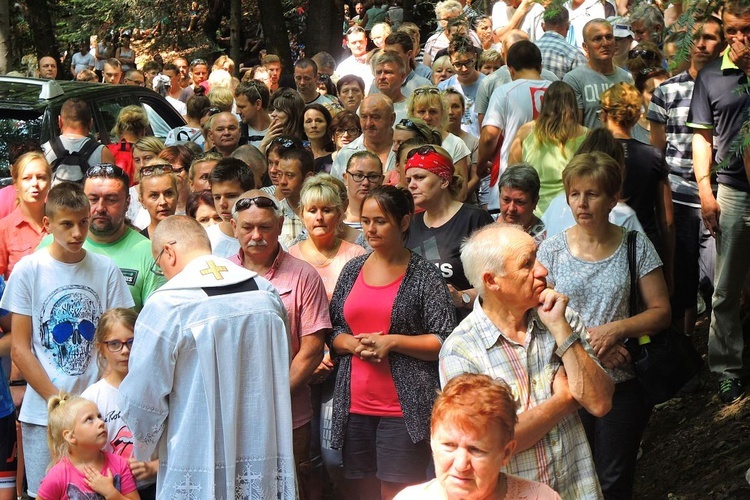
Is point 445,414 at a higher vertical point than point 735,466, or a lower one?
higher

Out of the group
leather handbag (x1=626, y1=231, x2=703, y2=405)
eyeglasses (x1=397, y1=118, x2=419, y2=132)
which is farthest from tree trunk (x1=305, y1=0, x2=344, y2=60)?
leather handbag (x1=626, y1=231, x2=703, y2=405)

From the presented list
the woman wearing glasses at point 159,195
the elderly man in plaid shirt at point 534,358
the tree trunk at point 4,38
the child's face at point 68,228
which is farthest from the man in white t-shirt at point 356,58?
the elderly man in plaid shirt at point 534,358

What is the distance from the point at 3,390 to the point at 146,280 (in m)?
1.05

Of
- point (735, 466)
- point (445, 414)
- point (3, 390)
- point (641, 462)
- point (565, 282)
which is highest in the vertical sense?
point (445, 414)

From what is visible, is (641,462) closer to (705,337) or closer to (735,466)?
(735,466)

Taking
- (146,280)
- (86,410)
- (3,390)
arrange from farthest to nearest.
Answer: (146,280), (3,390), (86,410)

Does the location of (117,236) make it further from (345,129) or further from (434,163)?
(345,129)

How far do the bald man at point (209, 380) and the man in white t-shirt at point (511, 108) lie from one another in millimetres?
4319

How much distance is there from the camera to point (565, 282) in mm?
5680

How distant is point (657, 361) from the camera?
5551 mm

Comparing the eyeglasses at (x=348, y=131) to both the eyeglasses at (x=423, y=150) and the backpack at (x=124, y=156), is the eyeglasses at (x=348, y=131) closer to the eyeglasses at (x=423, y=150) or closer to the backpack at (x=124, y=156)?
the backpack at (x=124, y=156)

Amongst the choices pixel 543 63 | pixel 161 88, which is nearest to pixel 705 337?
pixel 543 63

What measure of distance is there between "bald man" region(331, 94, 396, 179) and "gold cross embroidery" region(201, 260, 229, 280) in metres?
3.89

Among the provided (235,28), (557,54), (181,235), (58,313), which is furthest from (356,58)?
(181,235)
